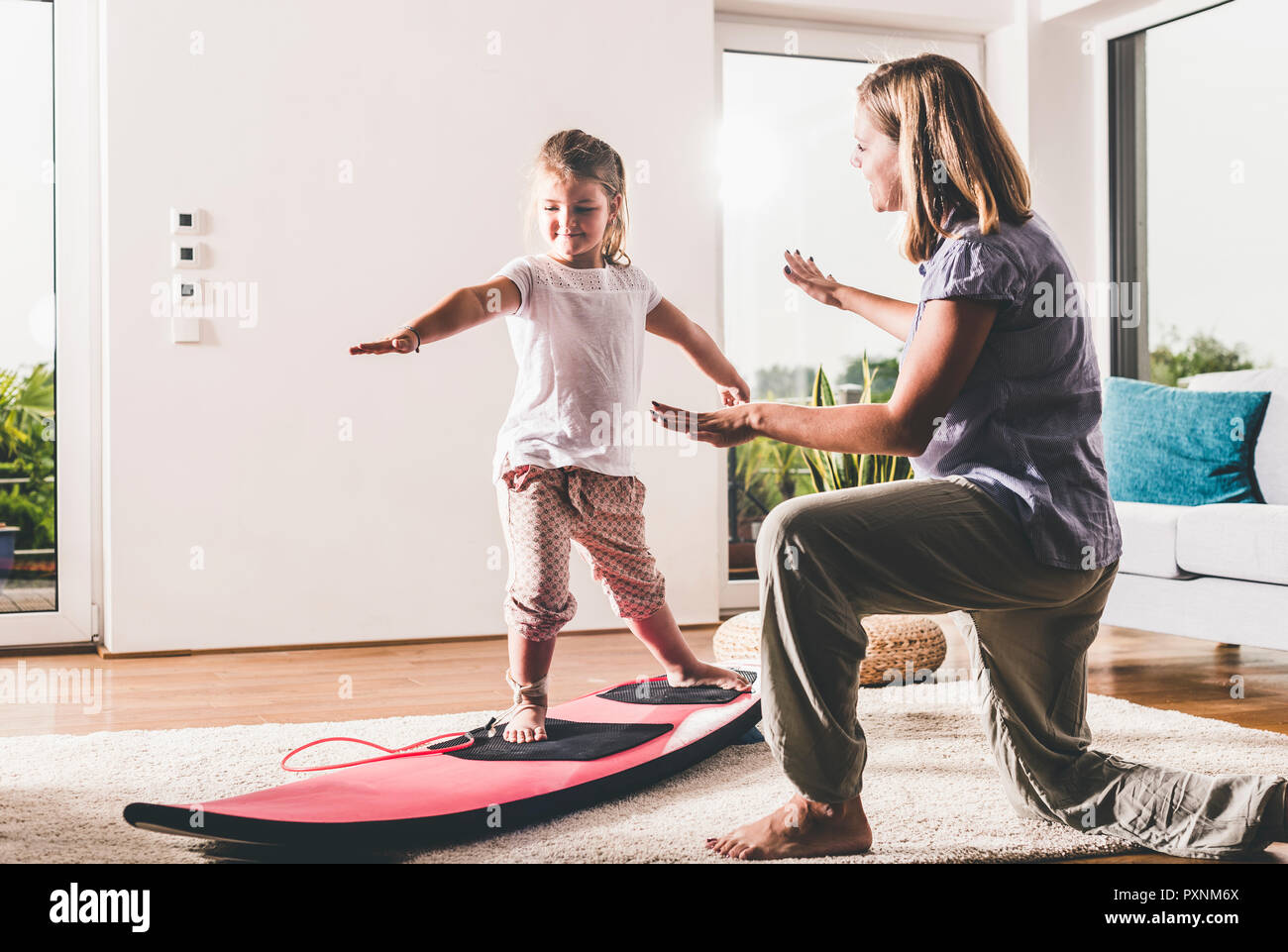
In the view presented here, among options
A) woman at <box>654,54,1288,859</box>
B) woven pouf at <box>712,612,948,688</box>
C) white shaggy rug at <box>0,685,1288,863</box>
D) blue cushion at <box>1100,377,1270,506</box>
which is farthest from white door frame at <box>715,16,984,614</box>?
woman at <box>654,54,1288,859</box>

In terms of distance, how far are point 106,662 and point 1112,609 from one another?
9.16 ft

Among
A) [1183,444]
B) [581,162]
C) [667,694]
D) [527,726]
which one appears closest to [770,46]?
[1183,444]

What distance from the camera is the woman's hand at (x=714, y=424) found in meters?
1.62

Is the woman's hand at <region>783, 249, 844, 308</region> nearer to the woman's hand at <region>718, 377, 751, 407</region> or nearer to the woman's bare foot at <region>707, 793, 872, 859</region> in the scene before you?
the woman's hand at <region>718, 377, 751, 407</region>

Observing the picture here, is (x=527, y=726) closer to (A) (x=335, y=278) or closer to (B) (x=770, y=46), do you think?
(A) (x=335, y=278)

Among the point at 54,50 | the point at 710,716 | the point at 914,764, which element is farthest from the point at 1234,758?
the point at 54,50

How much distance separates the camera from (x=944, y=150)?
1679mm

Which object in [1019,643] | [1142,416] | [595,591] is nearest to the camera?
[1019,643]

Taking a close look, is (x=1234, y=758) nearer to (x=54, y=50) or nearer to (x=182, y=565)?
(x=182, y=565)

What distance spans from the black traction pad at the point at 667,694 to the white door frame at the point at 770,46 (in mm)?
1549

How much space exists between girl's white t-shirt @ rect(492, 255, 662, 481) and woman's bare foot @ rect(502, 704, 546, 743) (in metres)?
0.45

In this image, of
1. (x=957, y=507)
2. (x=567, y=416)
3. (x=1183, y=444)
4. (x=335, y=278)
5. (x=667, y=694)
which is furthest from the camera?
(x=335, y=278)

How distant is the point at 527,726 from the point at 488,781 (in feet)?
0.95

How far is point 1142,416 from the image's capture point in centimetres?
356
